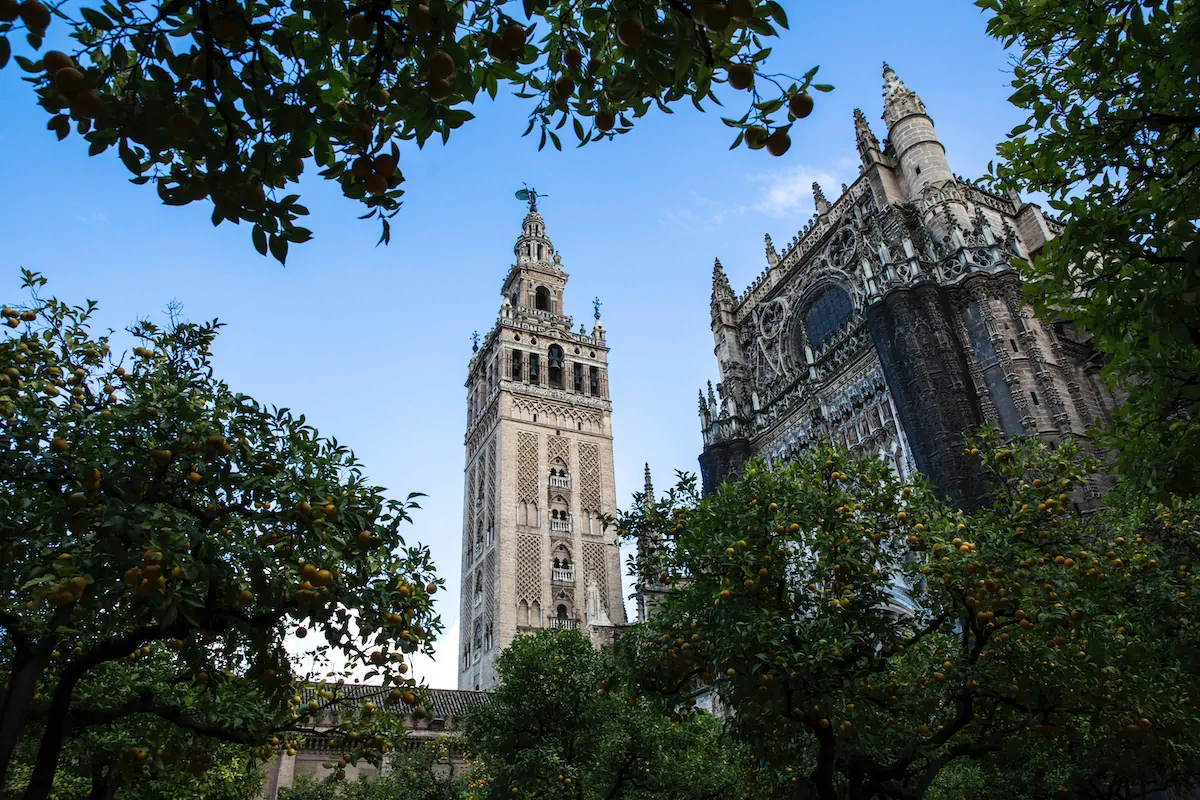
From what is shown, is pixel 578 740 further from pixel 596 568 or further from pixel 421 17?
pixel 596 568

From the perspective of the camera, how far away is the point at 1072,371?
20328 millimetres

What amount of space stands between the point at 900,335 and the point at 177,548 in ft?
67.2

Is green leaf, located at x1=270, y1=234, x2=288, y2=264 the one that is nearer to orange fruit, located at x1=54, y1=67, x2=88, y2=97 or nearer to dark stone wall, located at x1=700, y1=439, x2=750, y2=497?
orange fruit, located at x1=54, y1=67, x2=88, y2=97

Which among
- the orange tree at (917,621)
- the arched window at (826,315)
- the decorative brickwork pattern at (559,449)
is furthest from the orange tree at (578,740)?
the decorative brickwork pattern at (559,449)

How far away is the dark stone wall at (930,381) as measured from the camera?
19.3m

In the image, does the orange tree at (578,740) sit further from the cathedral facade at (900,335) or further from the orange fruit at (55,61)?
the orange fruit at (55,61)

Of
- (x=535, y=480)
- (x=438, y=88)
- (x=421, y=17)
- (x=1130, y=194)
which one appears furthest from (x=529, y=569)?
(x=421, y=17)

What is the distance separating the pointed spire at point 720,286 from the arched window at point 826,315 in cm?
540

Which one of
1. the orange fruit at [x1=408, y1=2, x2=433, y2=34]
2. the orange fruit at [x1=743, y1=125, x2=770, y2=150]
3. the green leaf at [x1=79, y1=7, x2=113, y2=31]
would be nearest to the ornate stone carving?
the orange fruit at [x1=743, y1=125, x2=770, y2=150]

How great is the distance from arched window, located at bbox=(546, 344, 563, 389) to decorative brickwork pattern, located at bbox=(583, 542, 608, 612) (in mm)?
11199

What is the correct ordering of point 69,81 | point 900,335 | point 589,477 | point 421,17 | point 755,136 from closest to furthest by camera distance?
point 69,81
point 421,17
point 755,136
point 900,335
point 589,477

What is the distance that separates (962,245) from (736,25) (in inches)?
862

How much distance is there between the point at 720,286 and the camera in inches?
1357

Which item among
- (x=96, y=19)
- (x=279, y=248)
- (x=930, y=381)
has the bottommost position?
(x=279, y=248)
